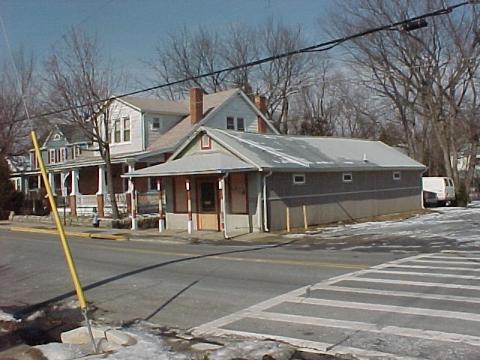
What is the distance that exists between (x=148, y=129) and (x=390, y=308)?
110 feet

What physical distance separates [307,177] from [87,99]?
14775mm

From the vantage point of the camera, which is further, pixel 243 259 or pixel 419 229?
pixel 419 229

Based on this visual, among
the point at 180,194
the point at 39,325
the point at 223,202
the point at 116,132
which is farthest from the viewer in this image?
the point at 116,132

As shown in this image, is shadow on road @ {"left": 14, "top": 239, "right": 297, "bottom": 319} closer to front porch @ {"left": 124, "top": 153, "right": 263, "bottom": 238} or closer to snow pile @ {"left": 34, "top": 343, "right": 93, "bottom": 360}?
snow pile @ {"left": 34, "top": 343, "right": 93, "bottom": 360}

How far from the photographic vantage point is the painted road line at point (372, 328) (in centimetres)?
705

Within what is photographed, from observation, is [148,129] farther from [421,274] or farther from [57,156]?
[421,274]

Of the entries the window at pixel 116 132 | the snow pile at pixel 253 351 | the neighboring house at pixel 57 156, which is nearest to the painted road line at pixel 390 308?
the snow pile at pixel 253 351

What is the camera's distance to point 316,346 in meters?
7.05

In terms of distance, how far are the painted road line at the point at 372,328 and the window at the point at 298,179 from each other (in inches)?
691

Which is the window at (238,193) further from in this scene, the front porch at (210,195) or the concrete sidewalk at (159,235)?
the concrete sidewalk at (159,235)

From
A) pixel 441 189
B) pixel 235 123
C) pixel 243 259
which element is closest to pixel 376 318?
pixel 243 259

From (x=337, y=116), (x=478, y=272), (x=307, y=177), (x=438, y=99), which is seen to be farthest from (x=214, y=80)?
(x=478, y=272)

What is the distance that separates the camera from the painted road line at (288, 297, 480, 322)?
26.8 ft

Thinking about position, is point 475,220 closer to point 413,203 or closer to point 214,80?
point 413,203
